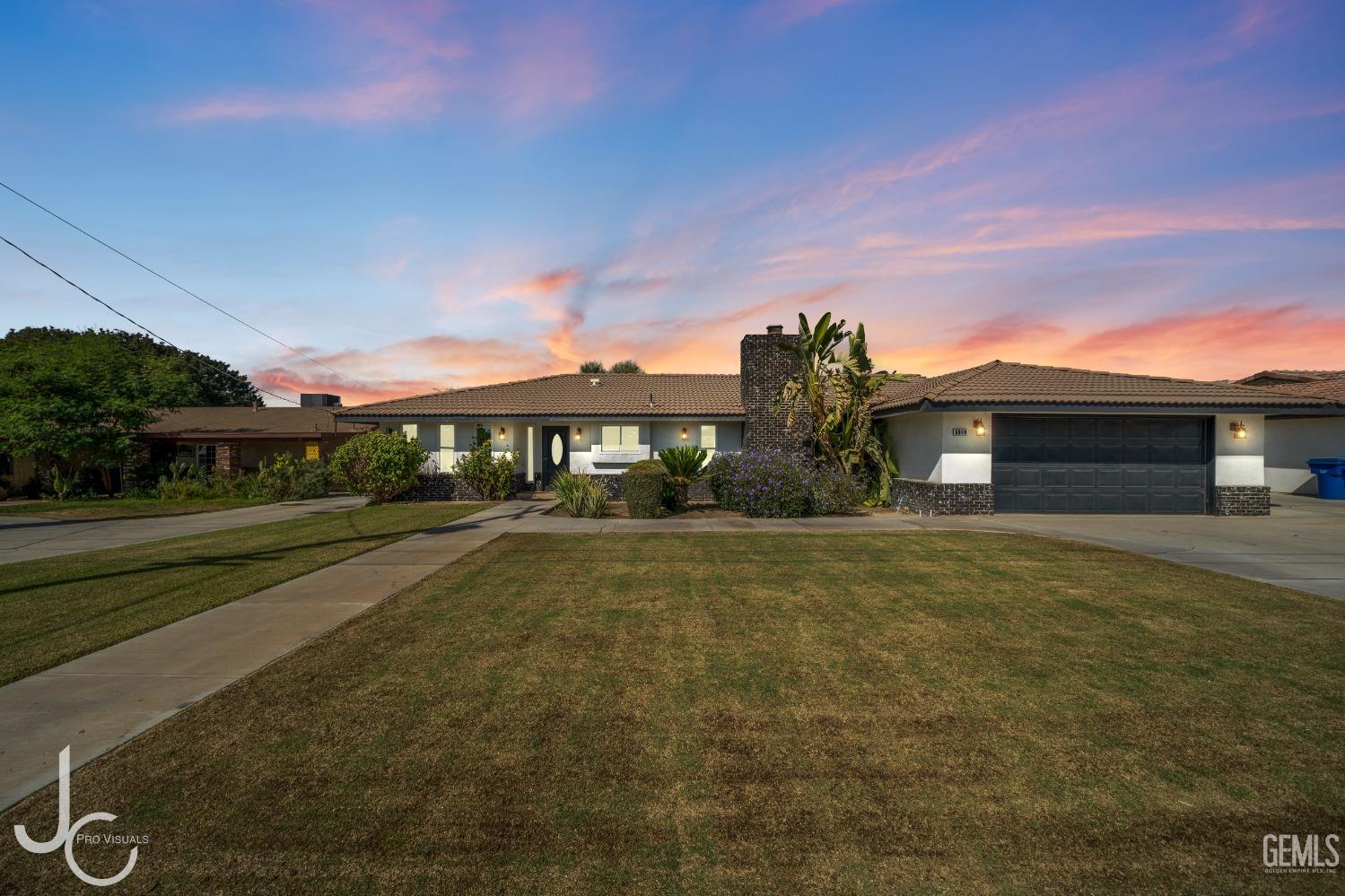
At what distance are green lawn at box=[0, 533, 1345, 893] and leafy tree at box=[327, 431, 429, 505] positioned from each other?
44.5 ft

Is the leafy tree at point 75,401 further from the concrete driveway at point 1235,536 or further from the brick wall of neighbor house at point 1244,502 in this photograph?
the brick wall of neighbor house at point 1244,502

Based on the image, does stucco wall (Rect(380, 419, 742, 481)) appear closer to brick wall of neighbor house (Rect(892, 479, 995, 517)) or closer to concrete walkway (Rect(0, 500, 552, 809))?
brick wall of neighbor house (Rect(892, 479, 995, 517))

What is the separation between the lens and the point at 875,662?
17.6 ft

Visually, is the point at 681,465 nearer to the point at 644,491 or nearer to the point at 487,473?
the point at 644,491

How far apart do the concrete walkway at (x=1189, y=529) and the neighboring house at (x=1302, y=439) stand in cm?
418

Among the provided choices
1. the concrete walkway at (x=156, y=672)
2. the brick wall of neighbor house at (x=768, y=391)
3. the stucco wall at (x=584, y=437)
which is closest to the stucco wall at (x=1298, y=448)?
the brick wall of neighbor house at (x=768, y=391)

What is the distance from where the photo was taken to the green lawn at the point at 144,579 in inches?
238

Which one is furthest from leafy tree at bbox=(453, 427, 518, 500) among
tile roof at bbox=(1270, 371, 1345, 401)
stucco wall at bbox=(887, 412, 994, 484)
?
tile roof at bbox=(1270, 371, 1345, 401)

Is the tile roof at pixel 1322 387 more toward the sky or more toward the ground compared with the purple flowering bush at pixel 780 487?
more toward the sky

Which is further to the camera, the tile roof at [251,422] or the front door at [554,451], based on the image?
the tile roof at [251,422]

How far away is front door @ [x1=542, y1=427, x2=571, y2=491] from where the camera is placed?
→ 2205 cm

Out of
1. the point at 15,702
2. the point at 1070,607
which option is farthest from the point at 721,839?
the point at 1070,607

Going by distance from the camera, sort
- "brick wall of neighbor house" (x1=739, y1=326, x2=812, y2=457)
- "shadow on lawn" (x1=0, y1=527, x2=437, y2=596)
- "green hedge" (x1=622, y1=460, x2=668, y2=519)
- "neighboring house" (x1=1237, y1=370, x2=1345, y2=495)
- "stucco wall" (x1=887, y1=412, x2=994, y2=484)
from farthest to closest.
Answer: "neighboring house" (x1=1237, y1=370, x2=1345, y2=495), "brick wall of neighbor house" (x1=739, y1=326, x2=812, y2=457), "stucco wall" (x1=887, y1=412, x2=994, y2=484), "green hedge" (x1=622, y1=460, x2=668, y2=519), "shadow on lawn" (x1=0, y1=527, x2=437, y2=596)

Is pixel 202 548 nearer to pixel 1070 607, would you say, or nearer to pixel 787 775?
pixel 787 775
